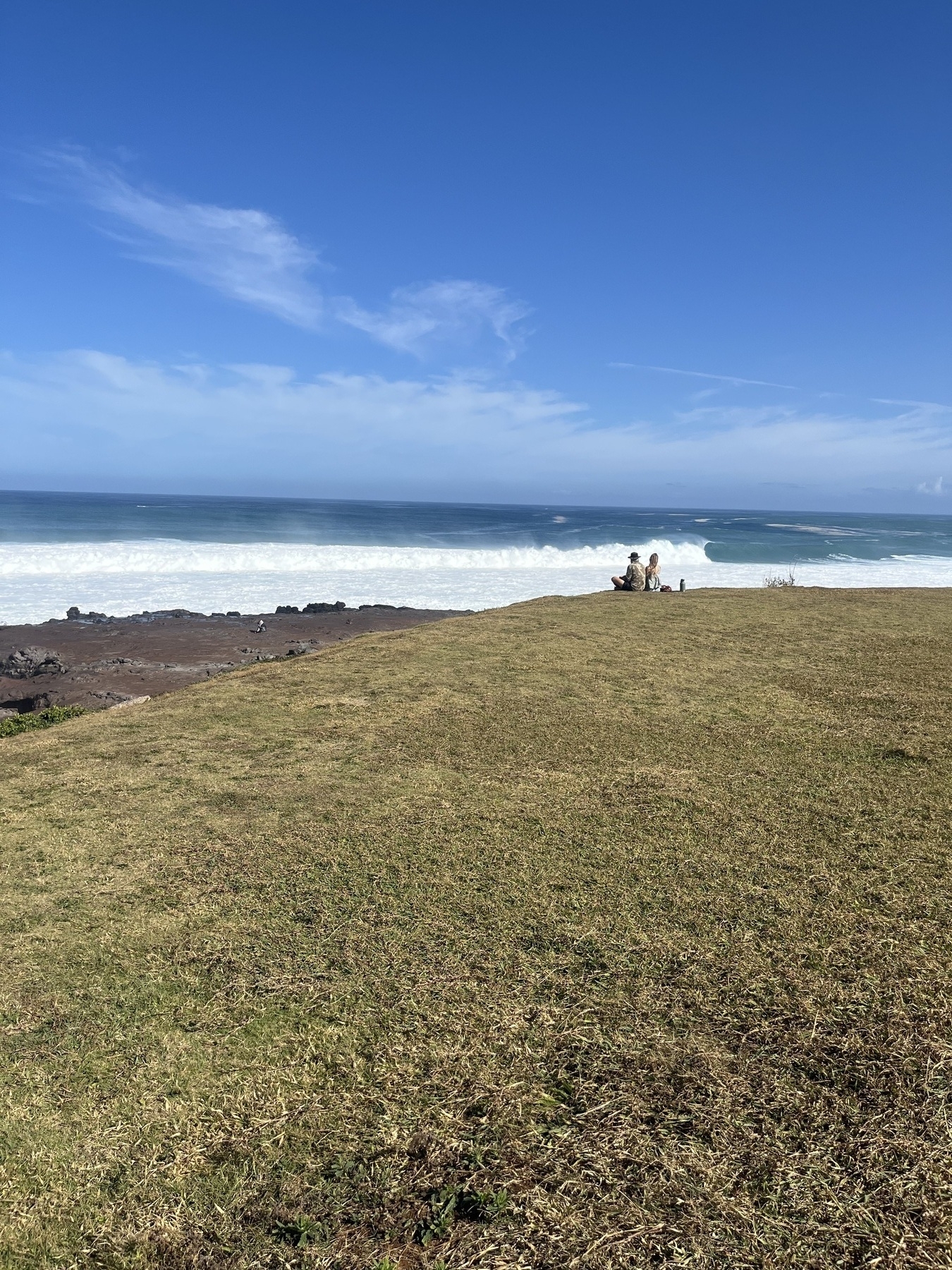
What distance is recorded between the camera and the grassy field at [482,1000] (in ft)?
6.74

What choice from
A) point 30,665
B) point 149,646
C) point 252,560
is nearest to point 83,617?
point 149,646

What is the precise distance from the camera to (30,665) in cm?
1542

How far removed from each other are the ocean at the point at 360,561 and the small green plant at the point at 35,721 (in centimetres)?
1621

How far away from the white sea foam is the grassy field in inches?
794

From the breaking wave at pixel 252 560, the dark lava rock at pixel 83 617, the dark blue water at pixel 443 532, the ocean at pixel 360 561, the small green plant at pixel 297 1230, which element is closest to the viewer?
the small green plant at pixel 297 1230

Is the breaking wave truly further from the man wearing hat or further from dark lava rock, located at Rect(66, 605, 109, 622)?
the man wearing hat

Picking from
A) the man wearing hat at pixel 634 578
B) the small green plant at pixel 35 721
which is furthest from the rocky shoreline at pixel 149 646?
the man wearing hat at pixel 634 578

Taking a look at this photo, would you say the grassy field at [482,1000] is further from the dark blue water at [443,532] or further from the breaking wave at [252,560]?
the dark blue water at [443,532]

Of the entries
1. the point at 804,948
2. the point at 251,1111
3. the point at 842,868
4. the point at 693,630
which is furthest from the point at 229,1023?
the point at 693,630

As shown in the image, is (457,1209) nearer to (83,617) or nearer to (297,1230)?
(297,1230)

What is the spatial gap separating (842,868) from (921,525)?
12857 centimetres

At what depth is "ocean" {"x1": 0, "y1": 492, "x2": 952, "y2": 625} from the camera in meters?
27.4

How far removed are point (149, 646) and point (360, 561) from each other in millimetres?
22832

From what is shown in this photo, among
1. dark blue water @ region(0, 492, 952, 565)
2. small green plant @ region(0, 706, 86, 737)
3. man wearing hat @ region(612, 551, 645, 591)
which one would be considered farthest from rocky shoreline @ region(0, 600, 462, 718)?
dark blue water @ region(0, 492, 952, 565)
